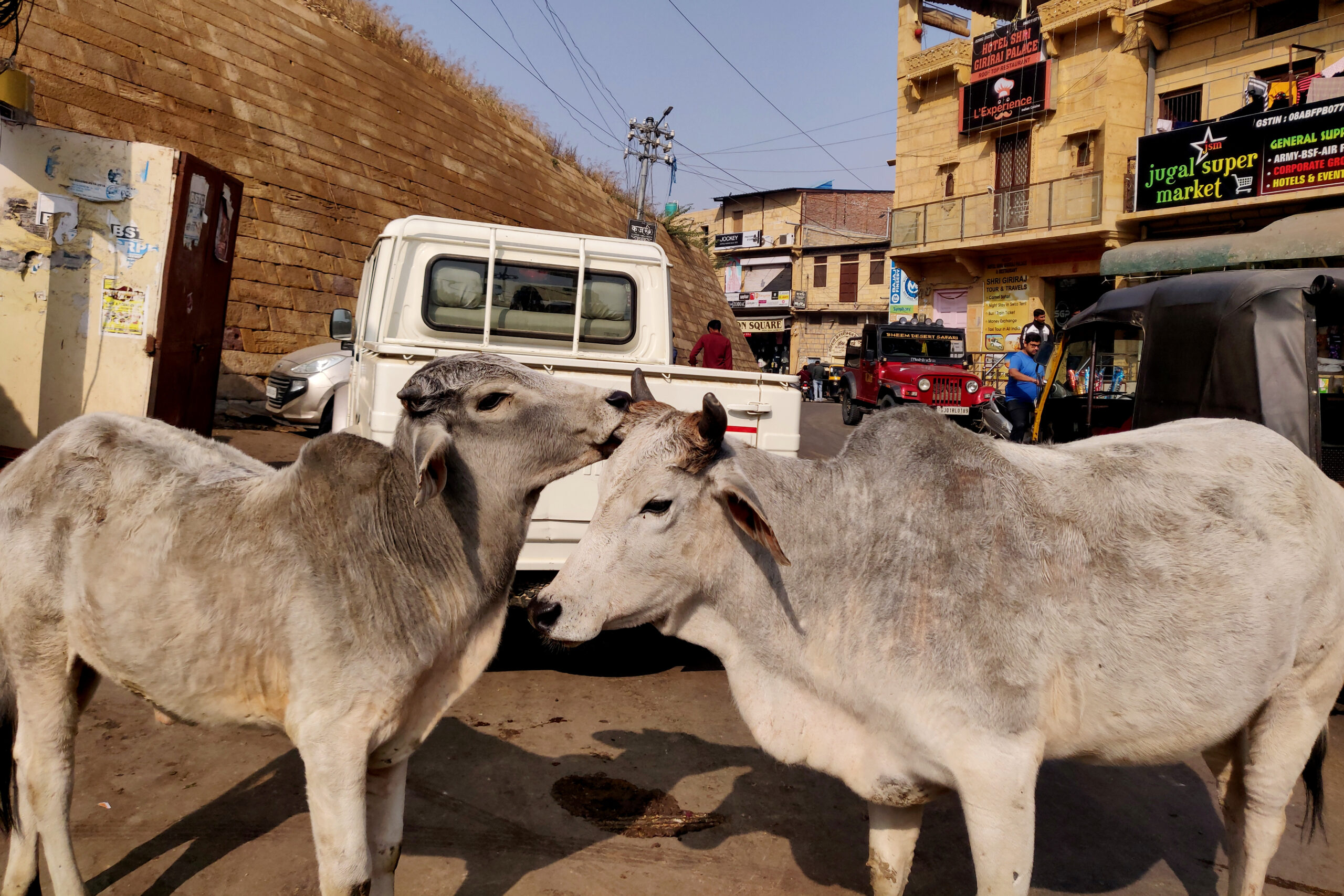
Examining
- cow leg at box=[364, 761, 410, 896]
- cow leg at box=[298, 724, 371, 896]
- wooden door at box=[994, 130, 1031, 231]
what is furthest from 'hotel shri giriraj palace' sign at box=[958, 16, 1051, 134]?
cow leg at box=[298, 724, 371, 896]

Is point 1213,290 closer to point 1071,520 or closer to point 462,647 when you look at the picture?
point 1071,520

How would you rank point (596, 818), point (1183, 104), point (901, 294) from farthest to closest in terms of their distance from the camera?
point (901, 294), point (1183, 104), point (596, 818)

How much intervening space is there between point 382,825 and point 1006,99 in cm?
2784

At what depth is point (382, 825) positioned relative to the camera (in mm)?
2721

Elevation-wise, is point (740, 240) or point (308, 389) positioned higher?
point (740, 240)

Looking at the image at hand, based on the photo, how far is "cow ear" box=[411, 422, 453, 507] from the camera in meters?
2.54

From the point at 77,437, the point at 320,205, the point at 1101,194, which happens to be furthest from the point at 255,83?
the point at 1101,194

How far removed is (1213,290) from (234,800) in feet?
20.2

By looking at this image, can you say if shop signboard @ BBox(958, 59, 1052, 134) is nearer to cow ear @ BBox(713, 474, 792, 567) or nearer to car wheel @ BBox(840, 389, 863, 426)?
car wheel @ BBox(840, 389, 863, 426)

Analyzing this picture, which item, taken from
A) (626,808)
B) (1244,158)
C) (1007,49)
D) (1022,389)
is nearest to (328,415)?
(1022,389)

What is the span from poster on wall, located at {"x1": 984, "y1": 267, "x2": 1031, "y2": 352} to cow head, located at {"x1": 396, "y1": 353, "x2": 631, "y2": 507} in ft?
82.0

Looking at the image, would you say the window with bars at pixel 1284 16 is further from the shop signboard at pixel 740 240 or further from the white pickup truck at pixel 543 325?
the shop signboard at pixel 740 240

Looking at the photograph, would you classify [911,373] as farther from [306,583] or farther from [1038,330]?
[306,583]

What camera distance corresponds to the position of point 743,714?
2658mm
